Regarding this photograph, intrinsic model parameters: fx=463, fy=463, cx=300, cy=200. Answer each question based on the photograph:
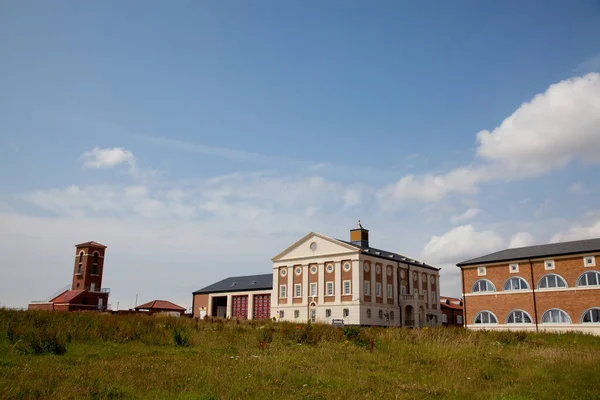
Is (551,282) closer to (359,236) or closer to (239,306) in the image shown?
(359,236)

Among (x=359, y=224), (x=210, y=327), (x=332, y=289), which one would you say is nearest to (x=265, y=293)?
(x=332, y=289)

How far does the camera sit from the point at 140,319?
19.8 m

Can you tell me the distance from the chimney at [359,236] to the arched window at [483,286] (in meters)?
21.0

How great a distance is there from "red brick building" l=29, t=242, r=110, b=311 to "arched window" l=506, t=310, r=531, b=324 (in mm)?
49075

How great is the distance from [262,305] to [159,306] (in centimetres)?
1634

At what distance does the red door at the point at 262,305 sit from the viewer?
210ft

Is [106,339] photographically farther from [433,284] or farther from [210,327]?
[433,284]

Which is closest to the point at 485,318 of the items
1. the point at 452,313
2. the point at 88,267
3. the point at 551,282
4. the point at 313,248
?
the point at 551,282

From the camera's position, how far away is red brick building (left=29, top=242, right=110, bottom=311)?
6072cm

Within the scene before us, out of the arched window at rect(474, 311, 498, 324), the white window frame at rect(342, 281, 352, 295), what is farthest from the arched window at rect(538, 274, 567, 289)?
the white window frame at rect(342, 281, 352, 295)

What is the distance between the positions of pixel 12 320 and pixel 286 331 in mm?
10193

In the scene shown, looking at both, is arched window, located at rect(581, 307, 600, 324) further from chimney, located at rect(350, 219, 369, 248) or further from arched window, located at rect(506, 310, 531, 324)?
chimney, located at rect(350, 219, 369, 248)

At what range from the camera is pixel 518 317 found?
1550 inches

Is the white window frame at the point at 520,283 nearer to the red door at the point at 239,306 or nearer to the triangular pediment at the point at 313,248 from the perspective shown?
the triangular pediment at the point at 313,248
